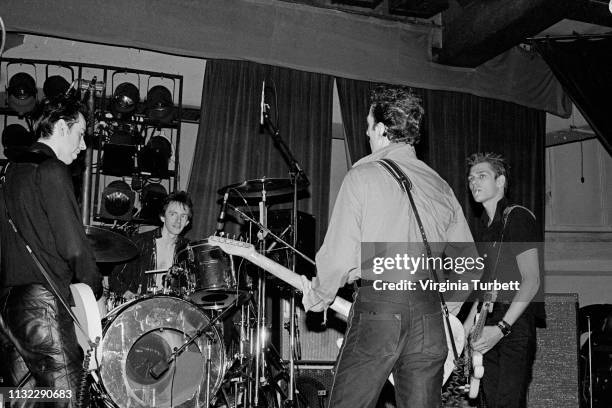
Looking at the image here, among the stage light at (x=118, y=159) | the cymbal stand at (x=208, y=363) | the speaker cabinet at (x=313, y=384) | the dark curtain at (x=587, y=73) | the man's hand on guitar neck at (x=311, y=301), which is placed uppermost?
the dark curtain at (x=587, y=73)

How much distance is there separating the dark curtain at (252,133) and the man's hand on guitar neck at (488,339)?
3.64 metres

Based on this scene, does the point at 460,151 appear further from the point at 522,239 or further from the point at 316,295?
the point at 316,295

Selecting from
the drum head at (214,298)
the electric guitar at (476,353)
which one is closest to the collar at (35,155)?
the drum head at (214,298)

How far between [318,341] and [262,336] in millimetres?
1479

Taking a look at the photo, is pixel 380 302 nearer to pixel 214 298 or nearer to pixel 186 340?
pixel 186 340

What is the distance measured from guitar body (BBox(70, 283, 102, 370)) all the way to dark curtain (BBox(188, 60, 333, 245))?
3.56 meters

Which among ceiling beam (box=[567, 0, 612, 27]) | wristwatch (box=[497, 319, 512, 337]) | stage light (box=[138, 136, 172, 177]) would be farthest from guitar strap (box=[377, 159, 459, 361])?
stage light (box=[138, 136, 172, 177])

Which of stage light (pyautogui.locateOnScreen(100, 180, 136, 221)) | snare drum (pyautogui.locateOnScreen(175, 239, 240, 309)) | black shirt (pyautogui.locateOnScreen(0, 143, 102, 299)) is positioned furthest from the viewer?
stage light (pyautogui.locateOnScreen(100, 180, 136, 221))

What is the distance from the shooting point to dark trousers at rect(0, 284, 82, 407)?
10.4ft

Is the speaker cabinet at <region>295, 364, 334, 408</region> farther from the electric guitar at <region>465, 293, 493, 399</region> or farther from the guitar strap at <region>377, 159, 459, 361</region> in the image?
the guitar strap at <region>377, 159, 459, 361</region>

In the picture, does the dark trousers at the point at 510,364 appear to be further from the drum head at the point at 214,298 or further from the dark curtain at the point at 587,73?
the dark curtain at the point at 587,73

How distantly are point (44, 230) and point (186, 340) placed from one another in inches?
84.4

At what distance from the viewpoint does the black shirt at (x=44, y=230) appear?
3.27 m

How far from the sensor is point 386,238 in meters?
2.80
